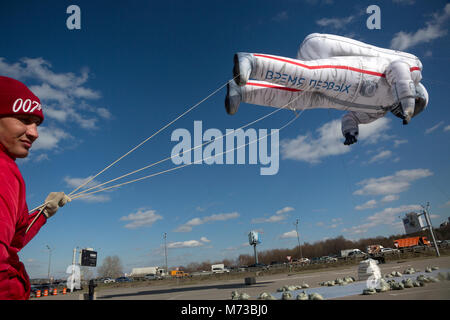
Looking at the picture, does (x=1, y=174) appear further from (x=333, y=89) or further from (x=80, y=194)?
(x=333, y=89)

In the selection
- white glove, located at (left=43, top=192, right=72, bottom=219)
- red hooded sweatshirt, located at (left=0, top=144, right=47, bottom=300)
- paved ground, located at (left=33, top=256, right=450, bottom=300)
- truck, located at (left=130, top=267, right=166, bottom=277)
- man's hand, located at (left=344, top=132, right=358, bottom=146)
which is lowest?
truck, located at (left=130, top=267, right=166, bottom=277)

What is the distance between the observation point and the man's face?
150 cm

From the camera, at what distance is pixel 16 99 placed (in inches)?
58.7

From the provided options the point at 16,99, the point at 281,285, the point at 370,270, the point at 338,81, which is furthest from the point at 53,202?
the point at 281,285

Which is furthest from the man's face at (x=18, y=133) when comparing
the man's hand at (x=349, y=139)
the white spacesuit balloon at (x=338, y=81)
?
the man's hand at (x=349, y=139)

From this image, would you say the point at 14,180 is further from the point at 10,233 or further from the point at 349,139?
the point at 349,139

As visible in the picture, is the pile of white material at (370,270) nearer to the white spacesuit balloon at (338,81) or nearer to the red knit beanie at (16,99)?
the white spacesuit balloon at (338,81)

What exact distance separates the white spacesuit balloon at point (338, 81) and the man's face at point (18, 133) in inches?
222

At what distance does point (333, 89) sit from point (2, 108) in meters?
7.42

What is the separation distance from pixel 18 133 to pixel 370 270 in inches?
354

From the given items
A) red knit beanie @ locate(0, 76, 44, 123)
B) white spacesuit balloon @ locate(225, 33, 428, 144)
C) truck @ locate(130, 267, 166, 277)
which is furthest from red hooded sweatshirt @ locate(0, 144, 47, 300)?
truck @ locate(130, 267, 166, 277)

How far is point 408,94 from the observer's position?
724cm

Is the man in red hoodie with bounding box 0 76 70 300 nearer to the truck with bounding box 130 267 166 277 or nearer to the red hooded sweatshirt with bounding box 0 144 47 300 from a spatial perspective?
the red hooded sweatshirt with bounding box 0 144 47 300
